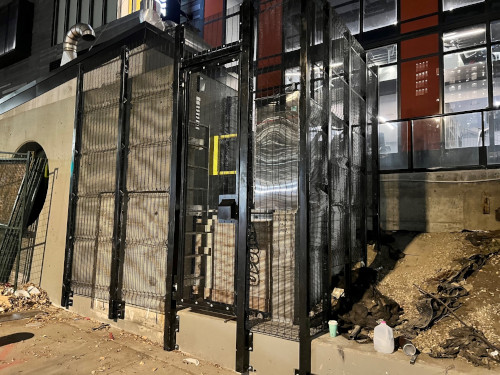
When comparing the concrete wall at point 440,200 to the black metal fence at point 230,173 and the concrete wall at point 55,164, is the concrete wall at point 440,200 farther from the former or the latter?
the concrete wall at point 55,164

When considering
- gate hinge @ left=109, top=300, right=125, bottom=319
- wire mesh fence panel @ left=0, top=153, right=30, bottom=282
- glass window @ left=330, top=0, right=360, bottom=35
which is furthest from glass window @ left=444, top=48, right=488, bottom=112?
wire mesh fence panel @ left=0, top=153, right=30, bottom=282

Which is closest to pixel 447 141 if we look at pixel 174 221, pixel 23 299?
pixel 174 221

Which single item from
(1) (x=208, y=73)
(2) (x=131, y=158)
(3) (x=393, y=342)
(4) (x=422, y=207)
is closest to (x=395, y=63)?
(4) (x=422, y=207)

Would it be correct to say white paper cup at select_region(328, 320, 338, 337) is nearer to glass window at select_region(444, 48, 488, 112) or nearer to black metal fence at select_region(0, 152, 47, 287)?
black metal fence at select_region(0, 152, 47, 287)

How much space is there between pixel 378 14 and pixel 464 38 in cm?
249

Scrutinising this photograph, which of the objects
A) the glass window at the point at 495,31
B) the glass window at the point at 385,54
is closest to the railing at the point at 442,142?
the glass window at the point at 385,54

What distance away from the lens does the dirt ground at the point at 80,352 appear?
3947 millimetres

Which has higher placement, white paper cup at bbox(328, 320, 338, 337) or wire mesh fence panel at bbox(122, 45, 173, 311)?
wire mesh fence panel at bbox(122, 45, 173, 311)

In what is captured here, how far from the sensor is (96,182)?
590cm

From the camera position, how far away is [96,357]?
4.27 m

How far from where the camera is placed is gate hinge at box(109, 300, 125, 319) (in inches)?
203

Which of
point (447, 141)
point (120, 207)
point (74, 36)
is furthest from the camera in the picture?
point (74, 36)

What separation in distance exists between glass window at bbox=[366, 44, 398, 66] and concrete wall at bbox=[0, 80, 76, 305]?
8.16 m

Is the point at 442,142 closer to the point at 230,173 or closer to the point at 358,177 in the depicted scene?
the point at 358,177
